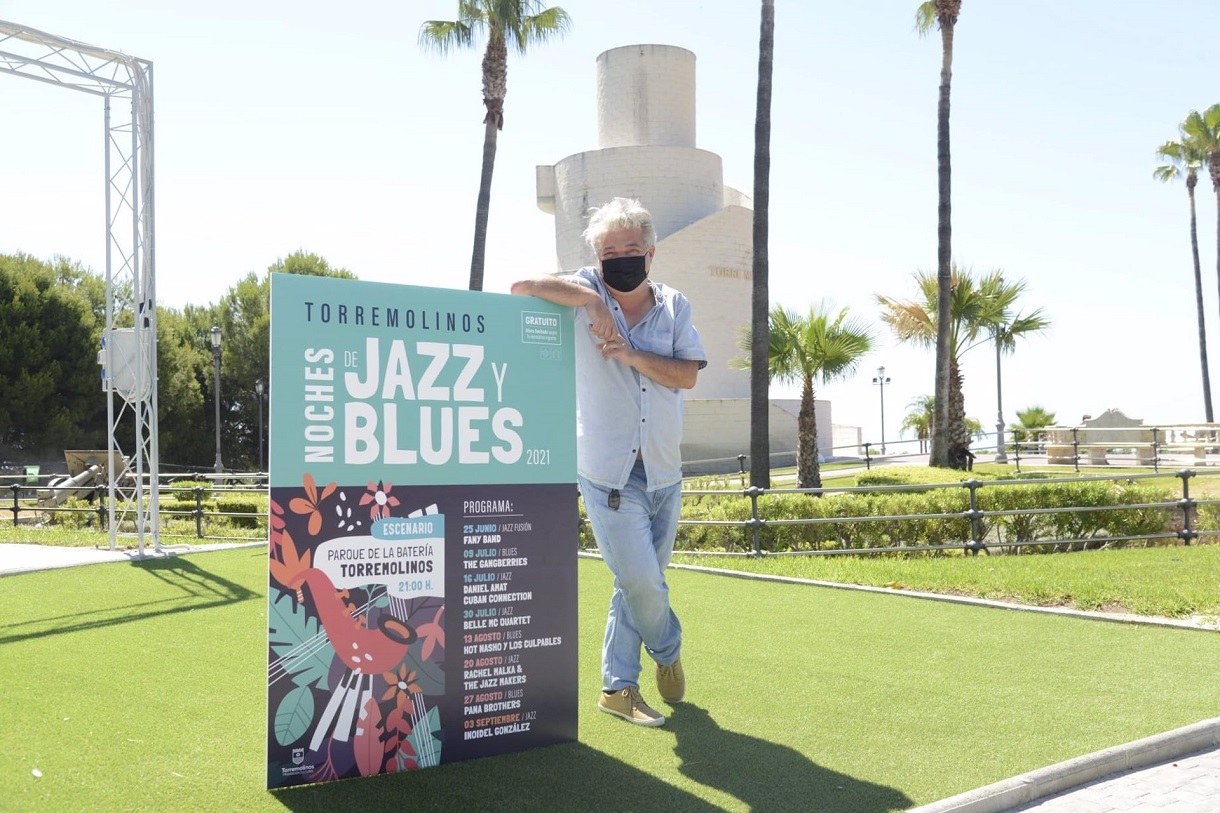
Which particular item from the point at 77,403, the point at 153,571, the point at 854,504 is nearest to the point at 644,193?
the point at 77,403

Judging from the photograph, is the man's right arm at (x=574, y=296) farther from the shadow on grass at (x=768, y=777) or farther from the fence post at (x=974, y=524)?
the fence post at (x=974, y=524)

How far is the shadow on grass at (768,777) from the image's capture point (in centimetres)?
335

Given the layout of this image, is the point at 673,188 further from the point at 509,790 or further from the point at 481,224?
the point at 509,790

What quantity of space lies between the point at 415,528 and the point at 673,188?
37979 mm

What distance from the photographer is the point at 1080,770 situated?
12.1 ft

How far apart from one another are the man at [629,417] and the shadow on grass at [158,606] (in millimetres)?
4097

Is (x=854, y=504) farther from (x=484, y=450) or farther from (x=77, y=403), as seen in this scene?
(x=77, y=403)

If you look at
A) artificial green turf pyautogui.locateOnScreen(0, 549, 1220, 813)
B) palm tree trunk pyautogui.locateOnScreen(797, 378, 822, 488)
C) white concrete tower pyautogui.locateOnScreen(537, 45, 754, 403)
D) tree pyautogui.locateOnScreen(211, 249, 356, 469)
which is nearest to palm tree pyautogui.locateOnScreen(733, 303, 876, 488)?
palm tree trunk pyautogui.locateOnScreen(797, 378, 822, 488)

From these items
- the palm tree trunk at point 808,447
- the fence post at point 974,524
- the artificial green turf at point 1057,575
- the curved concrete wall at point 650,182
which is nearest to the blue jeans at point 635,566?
the artificial green turf at point 1057,575

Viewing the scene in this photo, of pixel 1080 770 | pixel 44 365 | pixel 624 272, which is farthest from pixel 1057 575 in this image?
pixel 44 365

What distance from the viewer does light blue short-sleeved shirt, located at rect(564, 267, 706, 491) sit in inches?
162

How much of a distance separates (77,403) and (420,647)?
42.0 meters

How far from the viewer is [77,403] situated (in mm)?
39938

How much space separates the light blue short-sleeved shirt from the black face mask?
0.06m
